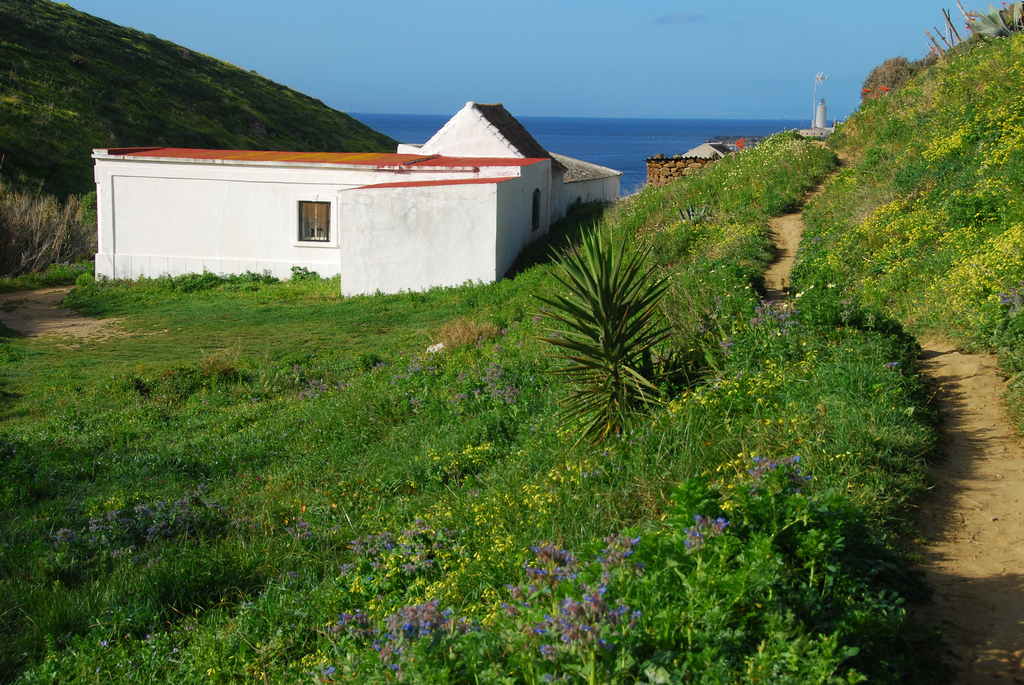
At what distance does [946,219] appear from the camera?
9281 mm

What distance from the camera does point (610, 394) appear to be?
605 centimetres

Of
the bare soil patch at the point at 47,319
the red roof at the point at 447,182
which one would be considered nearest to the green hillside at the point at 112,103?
the bare soil patch at the point at 47,319

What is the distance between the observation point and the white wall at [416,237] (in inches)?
679

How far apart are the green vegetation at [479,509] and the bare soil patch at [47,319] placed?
2.93 m

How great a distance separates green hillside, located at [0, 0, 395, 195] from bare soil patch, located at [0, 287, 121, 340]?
1584 centimetres

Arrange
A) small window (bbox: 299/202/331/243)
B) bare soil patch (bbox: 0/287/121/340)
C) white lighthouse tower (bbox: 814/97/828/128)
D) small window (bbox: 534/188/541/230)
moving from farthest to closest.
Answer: white lighthouse tower (bbox: 814/97/828/128), small window (bbox: 534/188/541/230), small window (bbox: 299/202/331/243), bare soil patch (bbox: 0/287/121/340)

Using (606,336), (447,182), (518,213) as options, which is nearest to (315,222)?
(447,182)

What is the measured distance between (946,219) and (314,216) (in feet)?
48.5

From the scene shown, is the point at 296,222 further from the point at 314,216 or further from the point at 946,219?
the point at 946,219

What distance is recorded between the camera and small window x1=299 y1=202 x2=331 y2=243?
1950 cm

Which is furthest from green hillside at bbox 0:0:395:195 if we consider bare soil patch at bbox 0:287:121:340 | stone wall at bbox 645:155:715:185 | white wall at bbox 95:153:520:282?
stone wall at bbox 645:155:715:185

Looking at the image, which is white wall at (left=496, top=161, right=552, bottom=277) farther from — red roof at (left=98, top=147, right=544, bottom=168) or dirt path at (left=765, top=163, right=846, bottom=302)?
dirt path at (left=765, top=163, right=846, bottom=302)

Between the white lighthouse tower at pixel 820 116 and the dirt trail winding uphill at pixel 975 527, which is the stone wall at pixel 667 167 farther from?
the white lighthouse tower at pixel 820 116

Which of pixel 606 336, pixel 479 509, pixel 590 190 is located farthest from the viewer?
pixel 590 190
